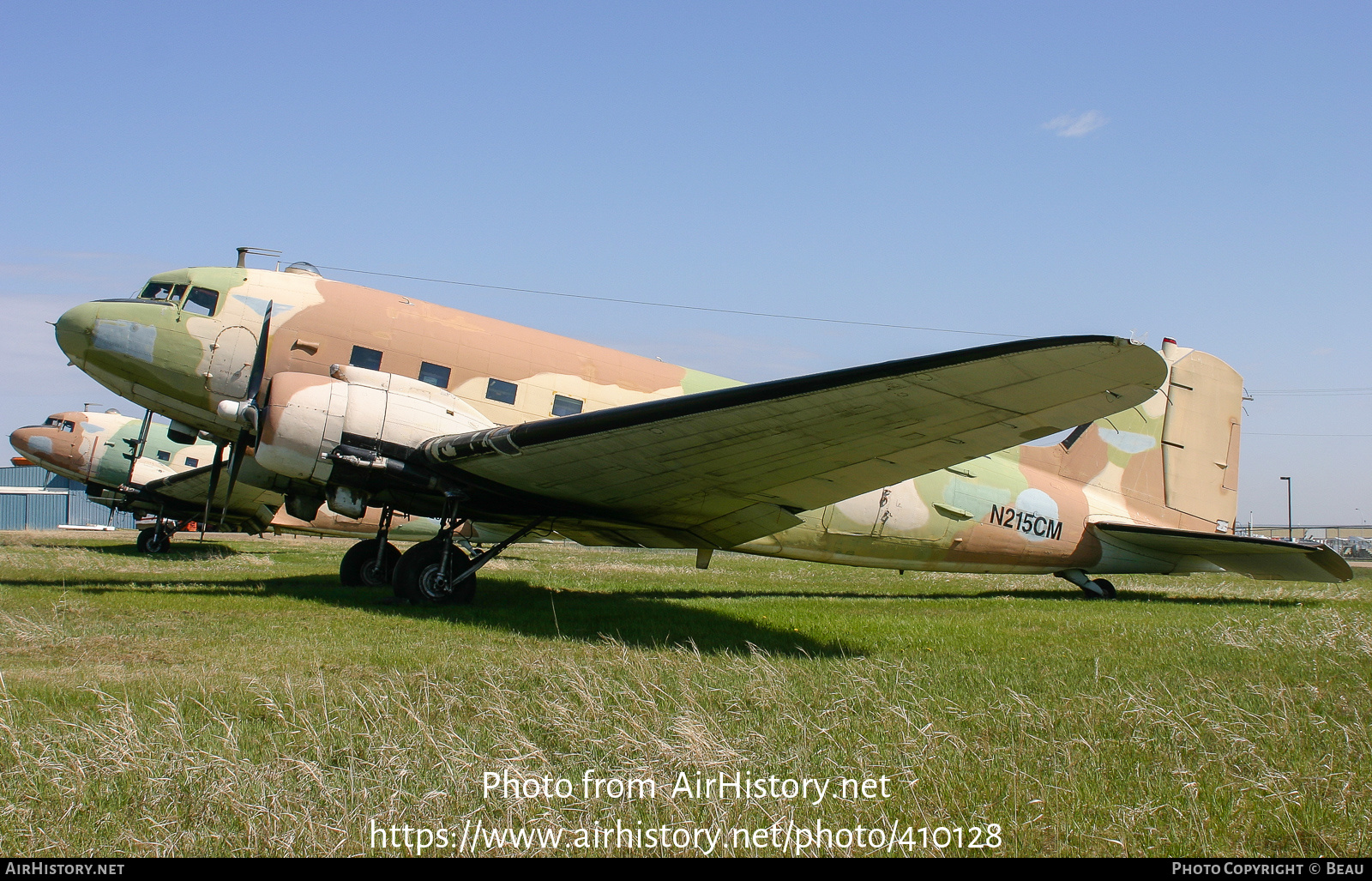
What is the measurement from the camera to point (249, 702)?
5.04 m

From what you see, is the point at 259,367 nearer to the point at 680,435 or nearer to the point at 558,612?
the point at 558,612

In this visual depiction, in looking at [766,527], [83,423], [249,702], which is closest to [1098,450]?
[766,527]

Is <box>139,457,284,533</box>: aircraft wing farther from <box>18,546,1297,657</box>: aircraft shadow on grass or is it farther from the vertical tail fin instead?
the vertical tail fin

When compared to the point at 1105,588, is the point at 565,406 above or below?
above

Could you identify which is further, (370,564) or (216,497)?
(216,497)

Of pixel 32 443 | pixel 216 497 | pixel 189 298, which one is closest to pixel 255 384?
pixel 189 298

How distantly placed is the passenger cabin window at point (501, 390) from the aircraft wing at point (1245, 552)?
966 cm

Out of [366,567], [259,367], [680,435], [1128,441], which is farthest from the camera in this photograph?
[1128,441]

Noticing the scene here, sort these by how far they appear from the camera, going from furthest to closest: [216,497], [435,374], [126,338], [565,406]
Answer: [216,497]
[565,406]
[435,374]
[126,338]

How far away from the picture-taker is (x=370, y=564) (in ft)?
45.4

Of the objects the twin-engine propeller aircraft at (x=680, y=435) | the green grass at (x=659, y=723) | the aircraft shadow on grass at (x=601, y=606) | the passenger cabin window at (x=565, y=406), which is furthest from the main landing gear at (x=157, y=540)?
the passenger cabin window at (x=565, y=406)

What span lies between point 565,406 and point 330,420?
3.14 metres

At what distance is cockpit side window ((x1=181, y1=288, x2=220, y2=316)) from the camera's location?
11430 mm

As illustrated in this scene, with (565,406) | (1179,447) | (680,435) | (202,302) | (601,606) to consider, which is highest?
(202,302)
